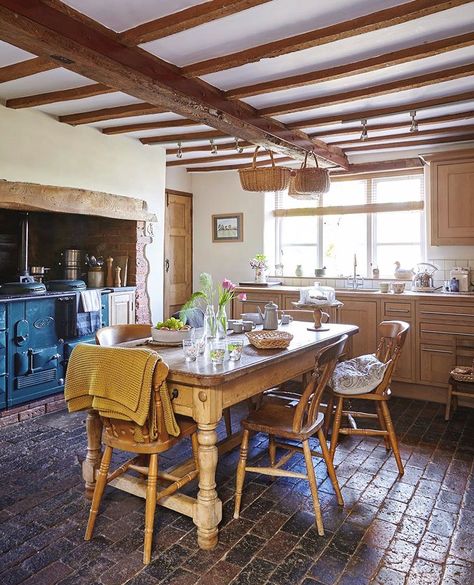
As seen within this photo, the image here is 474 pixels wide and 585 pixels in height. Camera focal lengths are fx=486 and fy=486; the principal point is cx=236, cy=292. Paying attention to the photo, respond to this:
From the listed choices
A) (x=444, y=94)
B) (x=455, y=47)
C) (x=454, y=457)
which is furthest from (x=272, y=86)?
(x=454, y=457)

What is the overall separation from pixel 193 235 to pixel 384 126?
3437mm

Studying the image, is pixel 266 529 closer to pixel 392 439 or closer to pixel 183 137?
pixel 392 439

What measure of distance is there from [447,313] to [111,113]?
11.9 ft

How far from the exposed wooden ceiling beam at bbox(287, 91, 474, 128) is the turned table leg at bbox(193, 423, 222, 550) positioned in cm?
316

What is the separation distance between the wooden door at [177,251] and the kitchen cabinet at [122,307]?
1421mm

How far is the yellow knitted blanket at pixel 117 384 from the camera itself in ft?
7.25

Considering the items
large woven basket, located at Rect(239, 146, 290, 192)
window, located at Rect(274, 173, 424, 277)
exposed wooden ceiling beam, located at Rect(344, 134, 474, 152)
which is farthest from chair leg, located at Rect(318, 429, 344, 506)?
exposed wooden ceiling beam, located at Rect(344, 134, 474, 152)

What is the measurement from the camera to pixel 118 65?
2.83 meters

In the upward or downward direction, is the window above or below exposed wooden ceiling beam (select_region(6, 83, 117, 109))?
below

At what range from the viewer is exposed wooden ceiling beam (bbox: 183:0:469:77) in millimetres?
2434

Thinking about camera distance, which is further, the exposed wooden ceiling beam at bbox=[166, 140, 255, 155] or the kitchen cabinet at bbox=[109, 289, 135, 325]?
the exposed wooden ceiling beam at bbox=[166, 140, 255, 155]

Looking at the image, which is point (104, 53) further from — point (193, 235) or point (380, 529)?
point (193, 235)

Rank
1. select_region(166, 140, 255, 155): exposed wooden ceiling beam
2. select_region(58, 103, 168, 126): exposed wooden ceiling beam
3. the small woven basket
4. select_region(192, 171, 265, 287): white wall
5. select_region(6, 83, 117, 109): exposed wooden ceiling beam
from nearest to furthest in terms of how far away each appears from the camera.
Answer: the small woven basket < select_region(6, 83, 117, 109): exposed wooden ceiling beam < select_region(58, 103, 168, 126): exposed wooden ceiling beam < select_region(166, 140, 255, 155): exposed wooden ceiling beam < select_region(192, 171, 265, 287): white wall

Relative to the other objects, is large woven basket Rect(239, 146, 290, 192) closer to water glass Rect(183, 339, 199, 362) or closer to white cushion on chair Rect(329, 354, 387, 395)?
white cushion on chair Rect(329, 354, 387, 395)
